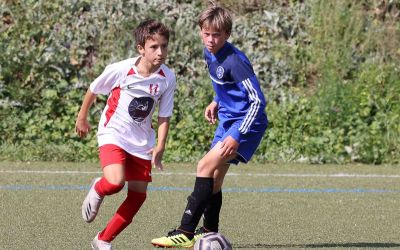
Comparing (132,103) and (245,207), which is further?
(245,207)

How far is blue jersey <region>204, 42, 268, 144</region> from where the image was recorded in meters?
7.22

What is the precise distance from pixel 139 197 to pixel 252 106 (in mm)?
960

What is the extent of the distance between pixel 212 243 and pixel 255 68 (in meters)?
9.25

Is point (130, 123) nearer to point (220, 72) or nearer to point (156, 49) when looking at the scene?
point (156, 49)

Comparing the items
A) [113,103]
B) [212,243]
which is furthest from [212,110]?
[212,243]

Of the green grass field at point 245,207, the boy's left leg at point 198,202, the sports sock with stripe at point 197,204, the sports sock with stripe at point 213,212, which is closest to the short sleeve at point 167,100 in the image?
the boy's left leg at point 198,202

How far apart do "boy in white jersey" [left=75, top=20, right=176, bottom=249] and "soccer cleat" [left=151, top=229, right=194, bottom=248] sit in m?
0.32

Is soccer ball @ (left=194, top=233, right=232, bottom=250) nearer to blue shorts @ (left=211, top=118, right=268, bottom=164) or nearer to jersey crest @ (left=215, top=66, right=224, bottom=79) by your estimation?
blue shorts @ (left=211, top=118, right=268, bottom=164)

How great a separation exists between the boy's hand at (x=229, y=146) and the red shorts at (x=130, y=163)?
0.50 m

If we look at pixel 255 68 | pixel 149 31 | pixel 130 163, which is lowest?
pixel 255 68

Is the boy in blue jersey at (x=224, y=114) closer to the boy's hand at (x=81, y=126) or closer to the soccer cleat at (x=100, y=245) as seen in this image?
the soccer cleat at (x=100, y=245)

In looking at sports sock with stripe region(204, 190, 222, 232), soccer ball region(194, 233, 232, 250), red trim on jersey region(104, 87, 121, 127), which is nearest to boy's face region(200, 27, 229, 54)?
red trim on jersey region(104, 87, 121, 127)

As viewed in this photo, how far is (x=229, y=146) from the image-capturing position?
7.22 metres

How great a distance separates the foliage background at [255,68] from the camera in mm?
14883
